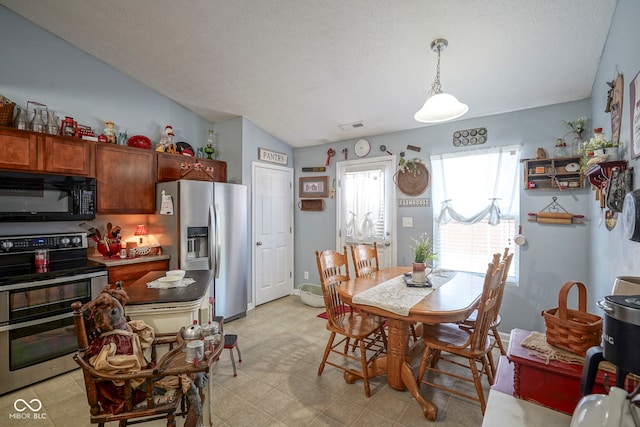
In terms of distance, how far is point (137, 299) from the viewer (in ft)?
5.38

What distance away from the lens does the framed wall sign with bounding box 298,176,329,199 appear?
4480 mm

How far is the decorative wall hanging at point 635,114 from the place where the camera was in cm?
129

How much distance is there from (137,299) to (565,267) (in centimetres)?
369

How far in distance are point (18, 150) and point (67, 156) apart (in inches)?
13.0

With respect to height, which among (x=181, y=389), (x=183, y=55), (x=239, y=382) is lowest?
(x=239, y=382)

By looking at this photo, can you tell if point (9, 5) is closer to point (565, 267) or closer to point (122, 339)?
point (122, 339)

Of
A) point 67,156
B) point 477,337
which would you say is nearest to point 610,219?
point 477,337

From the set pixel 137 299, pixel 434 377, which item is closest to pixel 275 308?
pixel 434 377

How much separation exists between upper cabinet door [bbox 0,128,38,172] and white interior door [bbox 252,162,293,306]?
2.23 metres

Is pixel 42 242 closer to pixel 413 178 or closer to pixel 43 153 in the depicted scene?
pixel 43 153

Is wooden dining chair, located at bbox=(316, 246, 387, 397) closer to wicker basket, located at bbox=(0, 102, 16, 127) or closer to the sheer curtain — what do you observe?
the sheer curtain

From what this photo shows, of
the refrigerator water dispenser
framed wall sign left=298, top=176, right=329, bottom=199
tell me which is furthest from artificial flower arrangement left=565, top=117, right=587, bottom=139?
the refrigerator water dispenser

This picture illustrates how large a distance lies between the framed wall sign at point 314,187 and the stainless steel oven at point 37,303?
2.81m

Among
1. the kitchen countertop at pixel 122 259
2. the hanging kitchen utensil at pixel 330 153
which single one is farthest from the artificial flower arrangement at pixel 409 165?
the kitchen countertop at pixel 122 259
